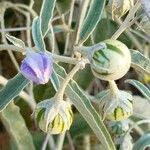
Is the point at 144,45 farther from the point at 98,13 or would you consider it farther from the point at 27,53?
the point at 27,53

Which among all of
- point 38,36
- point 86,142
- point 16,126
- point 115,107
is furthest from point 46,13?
point 86,142

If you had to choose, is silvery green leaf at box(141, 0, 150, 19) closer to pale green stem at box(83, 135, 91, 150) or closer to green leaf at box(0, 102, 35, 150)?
green leaf at box(0, 102, 35, 150)

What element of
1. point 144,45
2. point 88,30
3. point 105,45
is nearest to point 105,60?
point 105,45

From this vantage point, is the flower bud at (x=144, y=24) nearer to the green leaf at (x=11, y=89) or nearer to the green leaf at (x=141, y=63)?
the green leaf at (x=141, y=63)

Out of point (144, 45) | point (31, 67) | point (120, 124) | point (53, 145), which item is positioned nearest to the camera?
point (31, 67)

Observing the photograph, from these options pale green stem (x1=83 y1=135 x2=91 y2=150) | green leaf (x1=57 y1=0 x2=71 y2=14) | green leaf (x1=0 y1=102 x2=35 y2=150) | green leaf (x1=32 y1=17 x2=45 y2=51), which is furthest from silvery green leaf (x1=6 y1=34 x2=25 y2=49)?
pale green stem (x1=83 y1=135 x2=91 y2=150)

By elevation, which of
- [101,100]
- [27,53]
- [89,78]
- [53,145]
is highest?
[27,53]

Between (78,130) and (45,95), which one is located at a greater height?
(45,95)
